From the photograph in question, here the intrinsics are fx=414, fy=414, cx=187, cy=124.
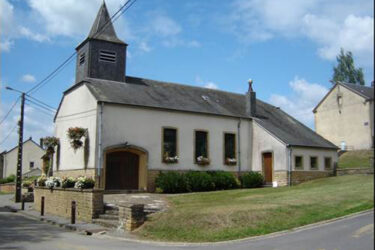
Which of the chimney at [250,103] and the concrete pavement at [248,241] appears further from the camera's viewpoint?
the chimney at [250,103]

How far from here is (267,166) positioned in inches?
1092

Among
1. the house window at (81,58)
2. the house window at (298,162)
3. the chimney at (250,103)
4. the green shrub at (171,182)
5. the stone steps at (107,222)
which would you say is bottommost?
the stone steps at (107,222)

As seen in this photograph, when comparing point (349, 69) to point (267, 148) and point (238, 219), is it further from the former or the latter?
point (267, 148)

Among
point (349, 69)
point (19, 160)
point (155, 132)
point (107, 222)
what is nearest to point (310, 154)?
point (155, 132)

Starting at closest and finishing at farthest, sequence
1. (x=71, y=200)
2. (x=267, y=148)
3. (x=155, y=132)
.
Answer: (x=71, y=200) → (x=155, y=132) → (x=267, y=148)

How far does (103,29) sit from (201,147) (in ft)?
33.0

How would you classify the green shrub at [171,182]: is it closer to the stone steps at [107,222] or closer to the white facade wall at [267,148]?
the white facade wall at [267,148]

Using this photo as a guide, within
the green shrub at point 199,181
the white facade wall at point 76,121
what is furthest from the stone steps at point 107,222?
the green shrub at point 199,181

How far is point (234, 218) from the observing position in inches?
518

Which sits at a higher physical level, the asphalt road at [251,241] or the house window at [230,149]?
the house window at [230,149]

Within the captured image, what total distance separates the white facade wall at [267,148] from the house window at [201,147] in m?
4.06

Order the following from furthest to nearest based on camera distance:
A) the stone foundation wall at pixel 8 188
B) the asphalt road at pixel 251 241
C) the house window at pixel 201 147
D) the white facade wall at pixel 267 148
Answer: the stone foundation wall at pixel 8 188 < the white facade wall at pixel 267 148 < the house window at pixel 201 147 < the asphalt road at pixel 251 241

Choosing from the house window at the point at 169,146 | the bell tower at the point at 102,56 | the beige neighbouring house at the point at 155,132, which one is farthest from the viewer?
the bell tower at the point at 102,56

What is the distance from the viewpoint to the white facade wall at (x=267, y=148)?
86.9ft
